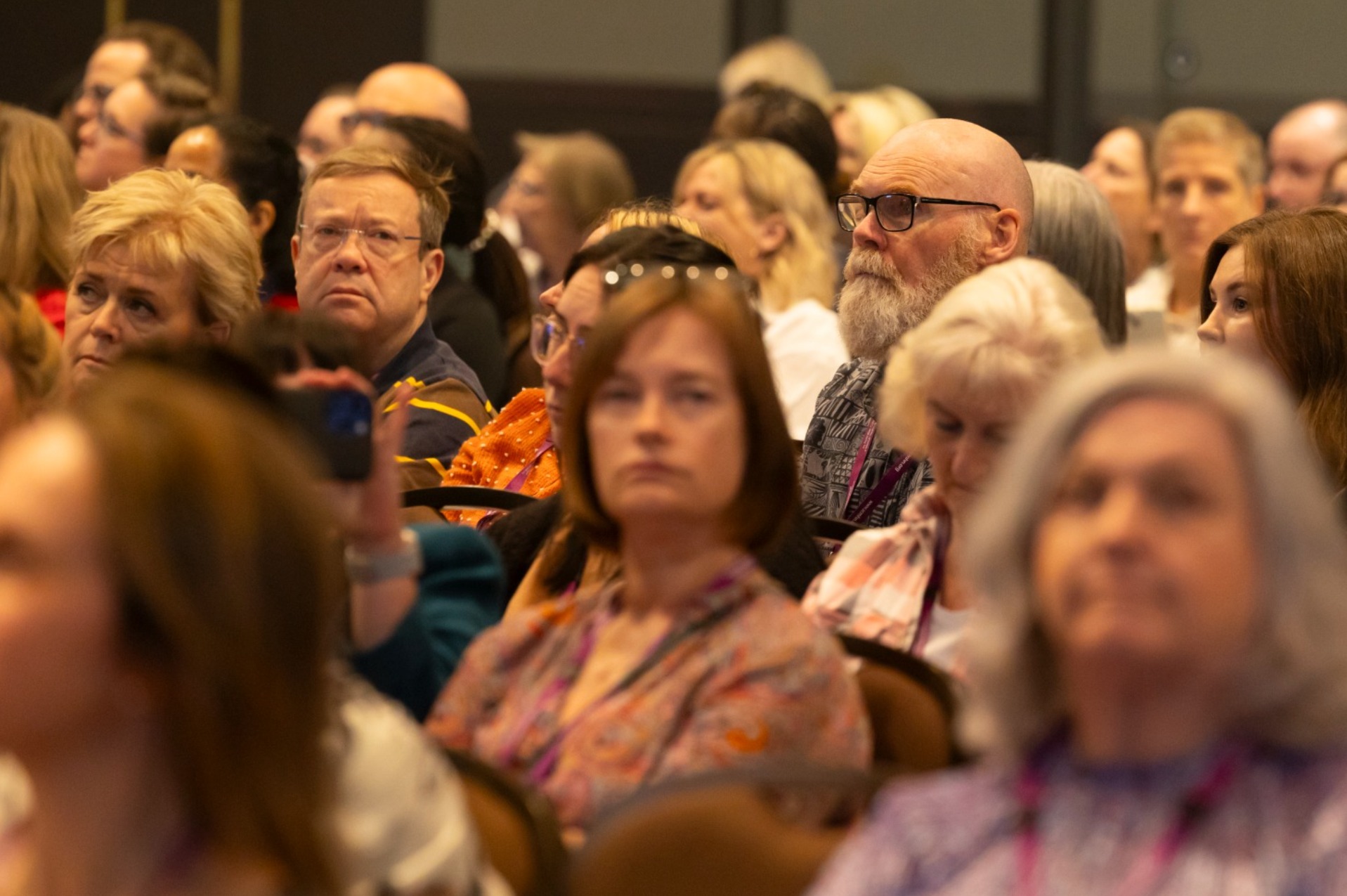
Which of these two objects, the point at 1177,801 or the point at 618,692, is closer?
the point at 1177,801

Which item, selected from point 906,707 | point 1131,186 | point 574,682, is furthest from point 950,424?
point 1131,186

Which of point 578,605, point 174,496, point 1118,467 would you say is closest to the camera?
point 174,496

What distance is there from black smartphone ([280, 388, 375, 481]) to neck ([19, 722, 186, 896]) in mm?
711

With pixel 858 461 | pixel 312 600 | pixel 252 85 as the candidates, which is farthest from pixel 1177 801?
pixel 252 85

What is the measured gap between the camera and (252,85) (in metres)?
10.1

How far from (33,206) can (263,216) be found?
1.92ft

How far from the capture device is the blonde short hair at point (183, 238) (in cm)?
374

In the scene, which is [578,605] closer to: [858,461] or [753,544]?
[753,544]

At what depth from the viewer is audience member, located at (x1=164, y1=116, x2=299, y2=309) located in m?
5.11

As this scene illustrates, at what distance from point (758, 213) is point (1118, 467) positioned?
13.1 feet

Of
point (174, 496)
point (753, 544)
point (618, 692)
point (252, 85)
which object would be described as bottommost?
point (618, 692)

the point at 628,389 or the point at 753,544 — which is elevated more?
the point at 628,389

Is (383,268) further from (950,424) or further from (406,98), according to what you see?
(406,98)

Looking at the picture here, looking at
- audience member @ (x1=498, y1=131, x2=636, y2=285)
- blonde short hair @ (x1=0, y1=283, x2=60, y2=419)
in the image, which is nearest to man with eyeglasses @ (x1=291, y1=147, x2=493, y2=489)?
blonde short hair @ (x1=0, y1=283, x2=60, y2=419)
